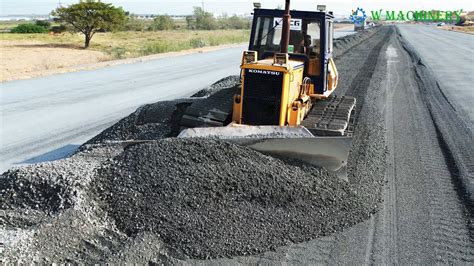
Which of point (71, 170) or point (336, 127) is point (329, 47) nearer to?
point (336, 127)

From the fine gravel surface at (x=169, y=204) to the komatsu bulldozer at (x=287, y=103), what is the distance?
316 millimetres

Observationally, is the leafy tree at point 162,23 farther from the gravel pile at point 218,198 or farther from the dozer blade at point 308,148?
the gravel pile at point 218,198

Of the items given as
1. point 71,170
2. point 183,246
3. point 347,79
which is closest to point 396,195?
point 183,246

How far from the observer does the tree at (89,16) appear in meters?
34.6

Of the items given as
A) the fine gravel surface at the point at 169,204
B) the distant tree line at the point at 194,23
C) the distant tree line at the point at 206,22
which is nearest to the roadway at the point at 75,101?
the fine gravel surface at the point at 169,204

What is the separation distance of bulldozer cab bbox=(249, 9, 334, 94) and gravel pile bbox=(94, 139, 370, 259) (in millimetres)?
2703

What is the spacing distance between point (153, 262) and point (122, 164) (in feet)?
5.30

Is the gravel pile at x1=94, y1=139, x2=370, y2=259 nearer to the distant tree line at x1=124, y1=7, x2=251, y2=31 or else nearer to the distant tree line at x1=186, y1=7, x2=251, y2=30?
the distant tree line at x1=124, y1=7, x2=251, y2=31

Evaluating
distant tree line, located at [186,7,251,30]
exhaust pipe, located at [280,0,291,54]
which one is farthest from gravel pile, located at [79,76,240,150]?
distant tree line, located at [186,7,251,30]

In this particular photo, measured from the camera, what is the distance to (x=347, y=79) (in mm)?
18109

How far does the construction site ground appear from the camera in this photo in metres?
4.89

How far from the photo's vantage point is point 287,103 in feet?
25.3

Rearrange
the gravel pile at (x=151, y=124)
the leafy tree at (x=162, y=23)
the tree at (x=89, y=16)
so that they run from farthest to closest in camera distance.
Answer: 1. the leafy tree at (x=162, y=23)
2. the tree at (x=89, y=16)
3. the gravel pile at (x=151, y=124)

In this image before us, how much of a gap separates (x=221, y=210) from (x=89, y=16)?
1294 inches
